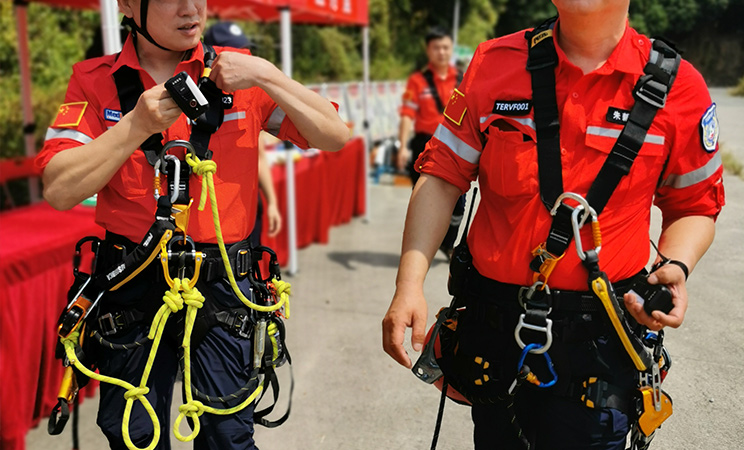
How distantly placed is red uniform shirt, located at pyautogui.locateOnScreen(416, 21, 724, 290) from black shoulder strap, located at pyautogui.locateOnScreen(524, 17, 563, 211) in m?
0.02

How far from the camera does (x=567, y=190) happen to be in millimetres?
1654

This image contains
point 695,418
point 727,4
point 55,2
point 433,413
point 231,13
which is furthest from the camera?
point 231,13

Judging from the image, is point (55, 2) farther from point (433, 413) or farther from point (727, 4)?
point (727, 4)

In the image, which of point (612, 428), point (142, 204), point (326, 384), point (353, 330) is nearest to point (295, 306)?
point (353, 330)

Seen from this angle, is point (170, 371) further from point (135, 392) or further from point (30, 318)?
point (30, 318)

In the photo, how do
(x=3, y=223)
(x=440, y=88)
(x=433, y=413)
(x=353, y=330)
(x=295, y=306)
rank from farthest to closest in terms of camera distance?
(x=440, y=88) → (x=295, y=306) → (x=353, y=330) → (x=3, y=223) → (x=433, y=413)

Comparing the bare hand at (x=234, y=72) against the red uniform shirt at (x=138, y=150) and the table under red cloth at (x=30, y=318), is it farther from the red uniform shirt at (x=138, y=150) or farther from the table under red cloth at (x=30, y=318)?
the table under red cloth at (x=30, y=318)

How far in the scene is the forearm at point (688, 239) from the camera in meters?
1.69

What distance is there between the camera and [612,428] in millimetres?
1719

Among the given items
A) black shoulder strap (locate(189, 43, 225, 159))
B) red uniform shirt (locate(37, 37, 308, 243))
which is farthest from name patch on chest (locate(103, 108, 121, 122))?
black shoulder strap (locate(189, 43, 225, 159))

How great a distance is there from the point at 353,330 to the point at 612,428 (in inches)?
116

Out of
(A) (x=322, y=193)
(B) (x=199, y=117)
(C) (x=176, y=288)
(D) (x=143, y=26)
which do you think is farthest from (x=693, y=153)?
(A) (x=322, y=193)

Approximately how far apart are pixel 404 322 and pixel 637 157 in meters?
0.68

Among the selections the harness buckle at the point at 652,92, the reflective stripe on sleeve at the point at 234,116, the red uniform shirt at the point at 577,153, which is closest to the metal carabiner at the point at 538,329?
the red uniform shirt at the point at 577,153
